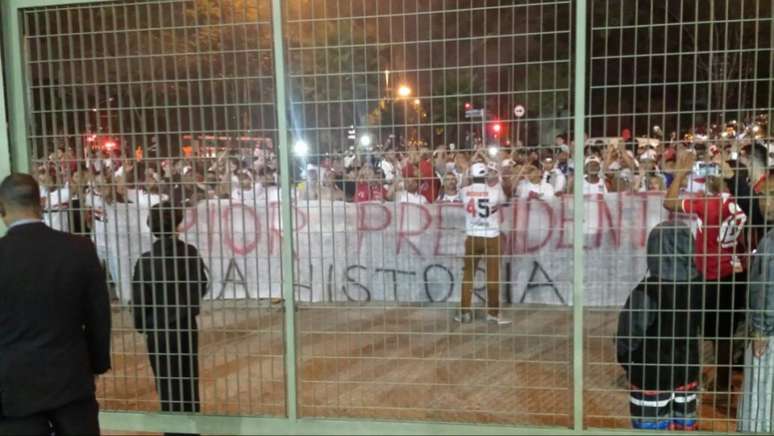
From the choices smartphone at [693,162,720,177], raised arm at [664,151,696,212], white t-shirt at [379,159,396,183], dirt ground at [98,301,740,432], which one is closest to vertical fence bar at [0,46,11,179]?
dirt ground at [98,301,740,432]

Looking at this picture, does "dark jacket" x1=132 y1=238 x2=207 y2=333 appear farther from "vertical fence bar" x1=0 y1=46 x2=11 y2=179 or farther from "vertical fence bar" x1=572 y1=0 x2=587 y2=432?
"vertical fence bar" x1=572 y1=0 x2=587 y2=432

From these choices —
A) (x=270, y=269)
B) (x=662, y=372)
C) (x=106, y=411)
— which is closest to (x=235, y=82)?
(x=270, y=269)

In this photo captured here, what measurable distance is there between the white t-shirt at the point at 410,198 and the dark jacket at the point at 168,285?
57.2 inches

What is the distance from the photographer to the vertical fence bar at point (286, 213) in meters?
3.92

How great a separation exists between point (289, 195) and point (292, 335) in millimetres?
874

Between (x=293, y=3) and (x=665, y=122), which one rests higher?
(x=293, y=3)

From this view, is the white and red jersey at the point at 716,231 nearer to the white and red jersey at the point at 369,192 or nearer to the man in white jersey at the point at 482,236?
the man in white jersey at the point at 482,236

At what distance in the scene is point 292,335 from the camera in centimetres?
405

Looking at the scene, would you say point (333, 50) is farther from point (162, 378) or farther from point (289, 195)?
point (162, 378)

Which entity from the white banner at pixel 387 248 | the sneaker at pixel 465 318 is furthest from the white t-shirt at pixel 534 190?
the sneaker at pixel 465 318

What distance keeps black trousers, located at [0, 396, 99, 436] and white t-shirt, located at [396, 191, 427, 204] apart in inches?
92.5

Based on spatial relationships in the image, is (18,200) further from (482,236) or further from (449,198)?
(482,236)

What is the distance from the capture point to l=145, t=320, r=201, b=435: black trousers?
414 centimetres

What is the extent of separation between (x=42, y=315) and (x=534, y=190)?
3.64 m
